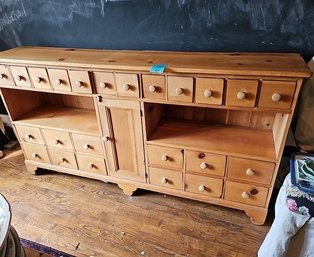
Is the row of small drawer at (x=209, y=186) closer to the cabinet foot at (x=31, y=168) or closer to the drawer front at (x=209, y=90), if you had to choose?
the drawer front at (x=209, y=90)

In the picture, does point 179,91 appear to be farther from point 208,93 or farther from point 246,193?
point 246,193

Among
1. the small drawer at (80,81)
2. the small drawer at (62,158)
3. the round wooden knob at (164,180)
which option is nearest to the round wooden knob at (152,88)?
the small drawer at (80,81)

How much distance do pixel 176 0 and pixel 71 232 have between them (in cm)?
155

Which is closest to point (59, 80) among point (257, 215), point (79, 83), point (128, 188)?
point (79, 83)

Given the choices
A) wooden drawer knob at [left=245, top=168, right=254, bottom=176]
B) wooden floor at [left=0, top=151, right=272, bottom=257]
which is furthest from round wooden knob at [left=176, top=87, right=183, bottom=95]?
wooden floor at [left=0, top=151, right=272, bottom=257]

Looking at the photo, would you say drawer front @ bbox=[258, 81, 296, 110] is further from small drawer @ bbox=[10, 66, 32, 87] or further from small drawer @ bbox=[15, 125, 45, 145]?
small drawer @ bbox=[15, 125, 45, 145]

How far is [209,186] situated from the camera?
157 cm

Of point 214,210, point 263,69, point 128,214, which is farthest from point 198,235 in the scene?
point 263,69

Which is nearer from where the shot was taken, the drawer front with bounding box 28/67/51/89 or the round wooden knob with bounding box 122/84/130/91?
the round wooden knob with bounding box 122/84/130/91

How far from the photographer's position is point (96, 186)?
1914 mm

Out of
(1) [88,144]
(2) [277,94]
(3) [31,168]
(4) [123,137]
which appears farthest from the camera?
(3) [31,168]

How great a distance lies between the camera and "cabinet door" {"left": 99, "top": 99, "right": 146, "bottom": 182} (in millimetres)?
1481

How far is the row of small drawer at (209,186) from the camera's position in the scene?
148cm

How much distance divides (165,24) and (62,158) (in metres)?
1.23
